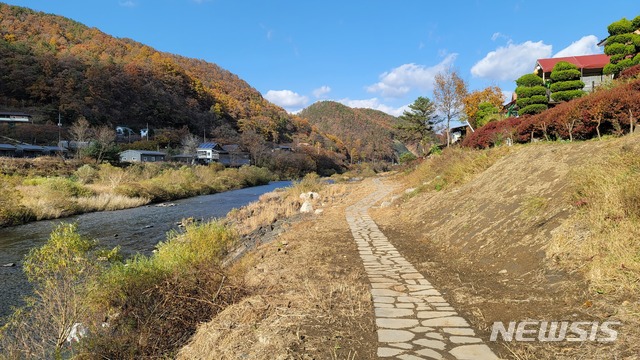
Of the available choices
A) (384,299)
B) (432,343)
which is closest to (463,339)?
(432,343)

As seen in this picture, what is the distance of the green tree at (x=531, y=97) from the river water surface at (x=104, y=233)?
66.6 feet

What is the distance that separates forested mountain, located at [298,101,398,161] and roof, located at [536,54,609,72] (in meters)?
79.3

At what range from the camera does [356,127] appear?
520 ft

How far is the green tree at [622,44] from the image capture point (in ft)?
66.5

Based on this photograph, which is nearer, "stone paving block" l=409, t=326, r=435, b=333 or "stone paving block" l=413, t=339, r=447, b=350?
"stone paving block" l=413, t=339, r=447, b=350

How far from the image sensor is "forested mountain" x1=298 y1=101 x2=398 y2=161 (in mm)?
117938

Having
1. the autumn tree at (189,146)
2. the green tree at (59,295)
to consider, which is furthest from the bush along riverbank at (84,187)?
the autumn tree at (189,146)

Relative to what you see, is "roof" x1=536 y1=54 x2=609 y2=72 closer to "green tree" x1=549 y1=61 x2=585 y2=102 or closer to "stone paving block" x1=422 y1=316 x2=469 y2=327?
"green tree" x1=549 y1=61 x2=585 y2=102

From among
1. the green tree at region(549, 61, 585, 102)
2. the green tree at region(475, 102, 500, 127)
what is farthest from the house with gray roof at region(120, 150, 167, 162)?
the green tree at region(549, 61, 585, 102)

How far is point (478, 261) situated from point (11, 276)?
12.2 meters

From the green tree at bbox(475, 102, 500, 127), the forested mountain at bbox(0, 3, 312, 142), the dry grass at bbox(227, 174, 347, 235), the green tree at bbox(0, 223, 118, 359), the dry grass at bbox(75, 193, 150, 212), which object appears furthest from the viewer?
the forested mountain at bbox(0, 3, 312, 142)

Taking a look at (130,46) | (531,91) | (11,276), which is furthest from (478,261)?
(130,46)

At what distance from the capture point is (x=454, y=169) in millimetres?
13688

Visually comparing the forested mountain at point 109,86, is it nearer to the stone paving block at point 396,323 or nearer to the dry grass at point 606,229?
the stone paving block at point 396,323
